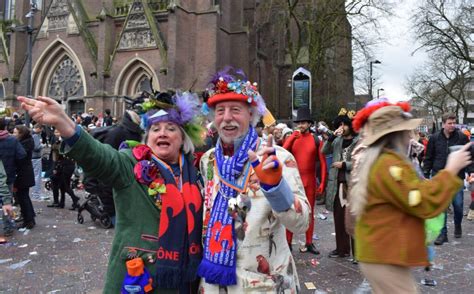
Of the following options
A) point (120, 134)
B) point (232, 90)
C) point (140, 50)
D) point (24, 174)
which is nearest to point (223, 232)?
point (232, 90)

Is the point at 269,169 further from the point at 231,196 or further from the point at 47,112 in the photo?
the point at 47,112

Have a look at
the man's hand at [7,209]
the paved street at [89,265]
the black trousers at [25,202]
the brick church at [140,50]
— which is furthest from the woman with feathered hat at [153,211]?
the brick church at [140,50]

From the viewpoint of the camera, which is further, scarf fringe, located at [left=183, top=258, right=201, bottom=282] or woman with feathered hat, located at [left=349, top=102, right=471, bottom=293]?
Answer: scarf fringe, located at [left=183, top=258, right=201, bottom=282]

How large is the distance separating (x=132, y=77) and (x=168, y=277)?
2819 centimetres

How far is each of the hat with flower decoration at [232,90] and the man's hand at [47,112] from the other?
0.94 m

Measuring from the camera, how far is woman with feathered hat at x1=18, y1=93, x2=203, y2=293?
8.25 ft

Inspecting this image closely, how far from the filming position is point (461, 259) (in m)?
6.69

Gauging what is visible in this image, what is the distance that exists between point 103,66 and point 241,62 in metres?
9.79

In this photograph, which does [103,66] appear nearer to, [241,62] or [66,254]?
[241,62]

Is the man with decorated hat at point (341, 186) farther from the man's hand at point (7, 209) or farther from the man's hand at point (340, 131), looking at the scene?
the man's hand at point (7, 209)

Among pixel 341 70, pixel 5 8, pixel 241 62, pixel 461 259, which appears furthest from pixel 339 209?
pixel 5 8

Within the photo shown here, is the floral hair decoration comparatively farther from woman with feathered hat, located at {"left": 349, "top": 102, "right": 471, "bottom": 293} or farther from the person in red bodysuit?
the person in red bodysuit

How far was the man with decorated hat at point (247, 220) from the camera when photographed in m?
2.32

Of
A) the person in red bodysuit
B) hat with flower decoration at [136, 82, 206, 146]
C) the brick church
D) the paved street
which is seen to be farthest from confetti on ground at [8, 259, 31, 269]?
the brick church
